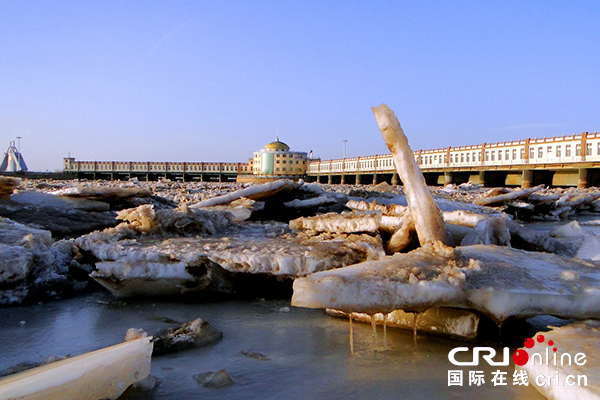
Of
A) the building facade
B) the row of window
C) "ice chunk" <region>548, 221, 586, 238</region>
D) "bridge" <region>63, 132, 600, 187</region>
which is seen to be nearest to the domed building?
the building facade

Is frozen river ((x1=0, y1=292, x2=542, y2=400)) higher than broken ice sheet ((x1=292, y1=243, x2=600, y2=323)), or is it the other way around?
broken ice sheet ((x1=292, y1=243, x2=600, y2=323))

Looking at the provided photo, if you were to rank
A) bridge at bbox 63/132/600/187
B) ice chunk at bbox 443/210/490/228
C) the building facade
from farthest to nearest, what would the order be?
the building facade, bridge at bbox 63/132/600/187, ice chunk at bbox 443/210/490/228

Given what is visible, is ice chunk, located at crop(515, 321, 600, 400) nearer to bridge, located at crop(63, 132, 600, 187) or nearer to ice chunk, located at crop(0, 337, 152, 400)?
ice chunk, located at crop(0, 337, 152, 400)

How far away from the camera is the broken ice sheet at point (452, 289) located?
2137mm

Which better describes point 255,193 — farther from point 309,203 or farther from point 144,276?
point 144,276

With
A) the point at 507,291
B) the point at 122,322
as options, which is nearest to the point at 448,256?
the point at 507,291

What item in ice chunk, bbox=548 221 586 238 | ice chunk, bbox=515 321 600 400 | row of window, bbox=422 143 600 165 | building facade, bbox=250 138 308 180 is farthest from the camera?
building facade, bbox=250 138 308 180

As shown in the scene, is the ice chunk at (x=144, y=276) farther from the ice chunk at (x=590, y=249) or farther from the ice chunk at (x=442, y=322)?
the ice chunk at (x=590, y=249)

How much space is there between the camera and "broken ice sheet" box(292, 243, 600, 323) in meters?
2.14

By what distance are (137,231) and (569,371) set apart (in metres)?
3.67

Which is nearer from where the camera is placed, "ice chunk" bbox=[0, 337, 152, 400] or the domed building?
"ice chunk" bbox=[0, 337, 152, 400]

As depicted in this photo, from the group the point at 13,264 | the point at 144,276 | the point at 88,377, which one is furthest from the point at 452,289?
the point at 13,264

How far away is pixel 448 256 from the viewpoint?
2.74 m

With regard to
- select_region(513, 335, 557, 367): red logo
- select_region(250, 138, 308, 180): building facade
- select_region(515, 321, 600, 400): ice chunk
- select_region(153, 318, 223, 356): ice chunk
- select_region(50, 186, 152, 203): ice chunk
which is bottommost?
select_region(153, 318, 223, 356): ice chunk
